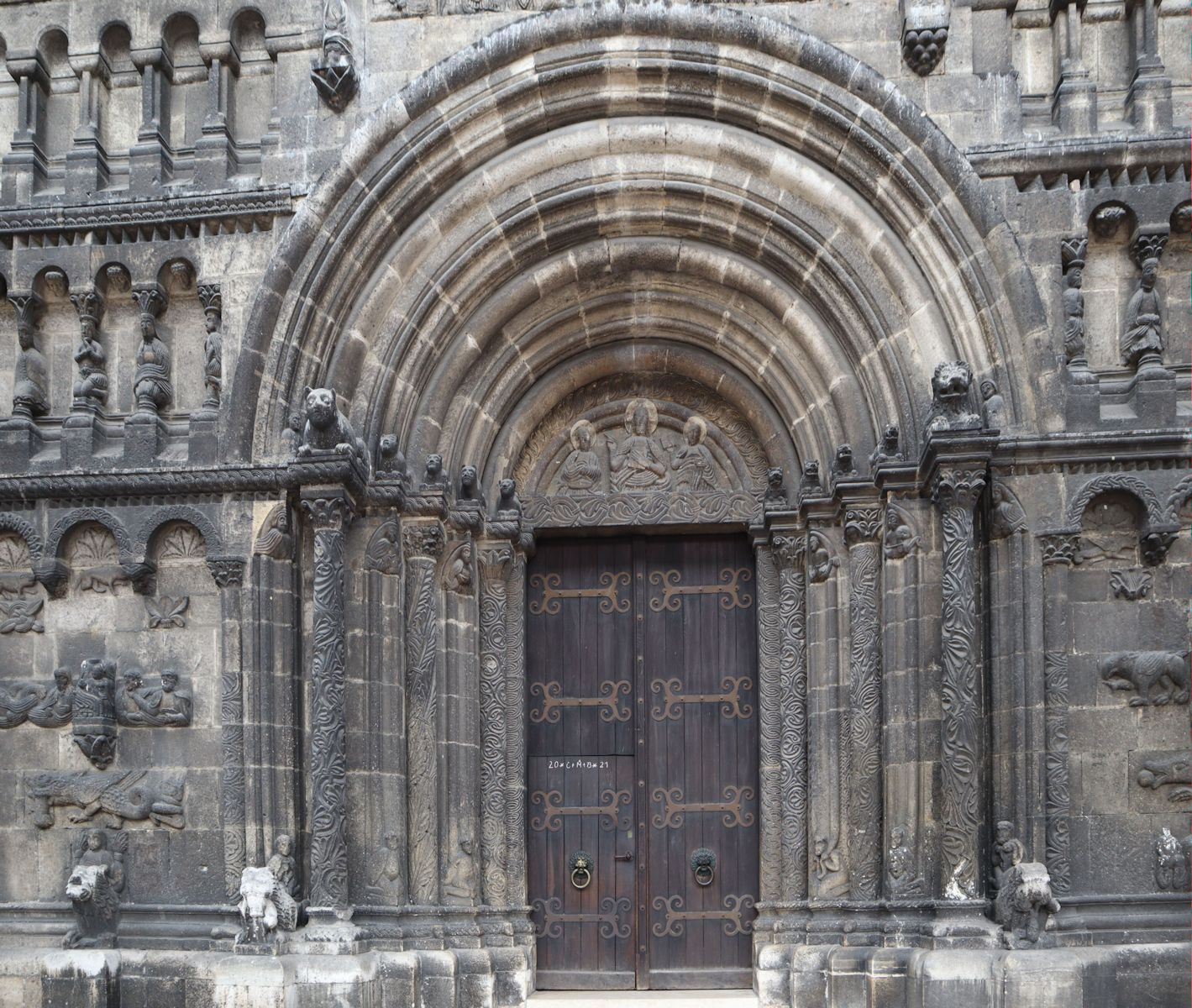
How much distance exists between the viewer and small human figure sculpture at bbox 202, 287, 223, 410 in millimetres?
8867

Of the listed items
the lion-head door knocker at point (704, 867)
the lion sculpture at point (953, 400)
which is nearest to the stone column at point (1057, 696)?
the lion sculpture at point (953, 400)

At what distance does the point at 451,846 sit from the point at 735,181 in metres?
4.49

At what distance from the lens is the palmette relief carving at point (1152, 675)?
26.6 feet

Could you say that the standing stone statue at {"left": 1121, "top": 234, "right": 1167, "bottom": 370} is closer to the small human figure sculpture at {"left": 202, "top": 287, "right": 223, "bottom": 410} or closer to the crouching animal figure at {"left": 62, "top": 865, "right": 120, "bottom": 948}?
the small human figure sculpture at {"left": 202, "top": 287, "right": 223, "bottom": 410}

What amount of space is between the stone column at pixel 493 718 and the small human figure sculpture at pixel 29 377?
301 cm

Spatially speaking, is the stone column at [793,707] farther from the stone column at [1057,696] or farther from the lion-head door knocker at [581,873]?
the stone column at [1057,696]

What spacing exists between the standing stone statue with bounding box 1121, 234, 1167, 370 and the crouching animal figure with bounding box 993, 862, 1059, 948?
3.02m

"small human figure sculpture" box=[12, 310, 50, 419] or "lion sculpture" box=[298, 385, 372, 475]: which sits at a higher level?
"small human figure sculpture" box=[12, 310, 50, 419]

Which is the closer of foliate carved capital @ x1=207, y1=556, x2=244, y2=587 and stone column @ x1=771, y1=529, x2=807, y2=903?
foliate carved capital @ x1=207, y1=556, x2=244, y2=587

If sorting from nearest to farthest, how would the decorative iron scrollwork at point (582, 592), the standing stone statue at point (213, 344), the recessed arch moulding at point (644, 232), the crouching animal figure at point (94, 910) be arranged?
1. the crouching animal figure at point (94, 910)
2. the recessed arch moulding at point (644, 232)
3. the standing stone statue at point (213, 344)
4. the decorative iron scrollwork at point (582, 592)

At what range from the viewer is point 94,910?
27.6 ft

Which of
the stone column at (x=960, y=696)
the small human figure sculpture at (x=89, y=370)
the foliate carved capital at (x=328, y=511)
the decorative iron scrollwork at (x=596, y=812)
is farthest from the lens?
the decorative iron scrollwork at (x=596, y=812)

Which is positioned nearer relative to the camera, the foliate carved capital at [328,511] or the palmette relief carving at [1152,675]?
the palmette relief carving at [1152,675]

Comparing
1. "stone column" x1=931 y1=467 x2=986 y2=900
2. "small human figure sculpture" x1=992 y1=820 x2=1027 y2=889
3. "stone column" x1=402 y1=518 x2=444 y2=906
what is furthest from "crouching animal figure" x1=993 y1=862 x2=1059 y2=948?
"stone column" x1=402 y1=518 x2=444 y2=906
